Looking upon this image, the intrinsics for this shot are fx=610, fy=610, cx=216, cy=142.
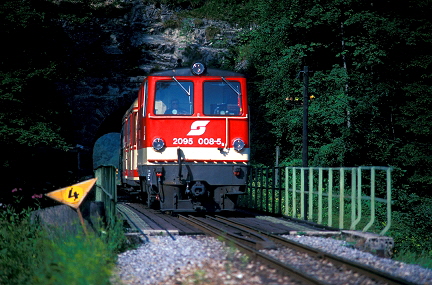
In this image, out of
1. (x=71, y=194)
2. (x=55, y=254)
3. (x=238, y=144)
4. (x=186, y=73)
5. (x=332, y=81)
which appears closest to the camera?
(x=55, y=254)

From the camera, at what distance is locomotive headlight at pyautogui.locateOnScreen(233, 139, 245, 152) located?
42.9 feet

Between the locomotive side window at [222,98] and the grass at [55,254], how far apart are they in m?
4.66

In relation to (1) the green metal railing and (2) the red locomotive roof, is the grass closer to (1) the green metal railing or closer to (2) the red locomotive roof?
(1) the green metal railing

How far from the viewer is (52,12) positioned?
86.1ft

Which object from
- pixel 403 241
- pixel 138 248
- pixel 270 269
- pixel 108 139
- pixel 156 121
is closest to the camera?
pixel 270 269

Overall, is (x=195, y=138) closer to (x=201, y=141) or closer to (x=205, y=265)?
(x=201, y=141)

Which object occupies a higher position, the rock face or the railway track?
the rock face

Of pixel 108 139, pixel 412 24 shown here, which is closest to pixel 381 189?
pixel 412 24

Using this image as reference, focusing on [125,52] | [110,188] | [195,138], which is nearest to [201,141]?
[195,138]

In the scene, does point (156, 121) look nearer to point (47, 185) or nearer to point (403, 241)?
point (47, 185)

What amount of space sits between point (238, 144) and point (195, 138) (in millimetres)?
933

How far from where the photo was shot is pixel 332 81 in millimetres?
23469

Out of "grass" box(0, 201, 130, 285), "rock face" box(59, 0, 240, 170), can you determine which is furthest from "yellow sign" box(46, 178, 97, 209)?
"rock face" box(59, 0, 240, 170)

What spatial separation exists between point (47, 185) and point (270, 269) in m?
8.16
